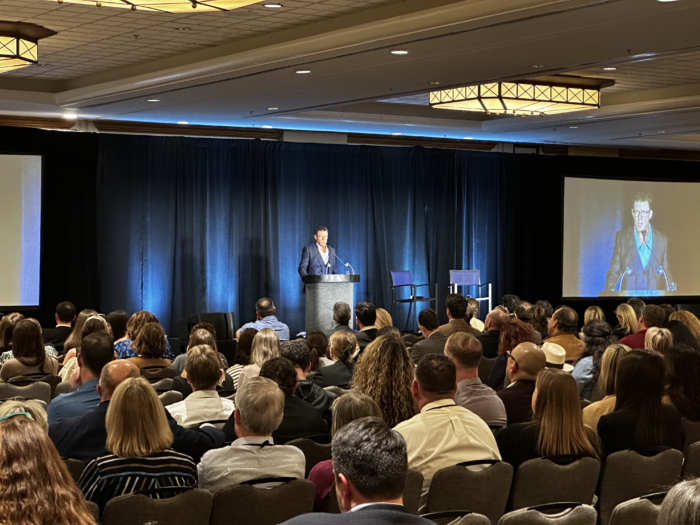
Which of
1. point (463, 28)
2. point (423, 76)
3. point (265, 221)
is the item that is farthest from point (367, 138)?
point (463, 28)

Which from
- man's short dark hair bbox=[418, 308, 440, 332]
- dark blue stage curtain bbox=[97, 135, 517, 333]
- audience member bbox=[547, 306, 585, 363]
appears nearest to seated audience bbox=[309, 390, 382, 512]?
audience member bbox=[547, 306, 585, 363]

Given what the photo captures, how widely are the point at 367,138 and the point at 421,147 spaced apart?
38.6 inches

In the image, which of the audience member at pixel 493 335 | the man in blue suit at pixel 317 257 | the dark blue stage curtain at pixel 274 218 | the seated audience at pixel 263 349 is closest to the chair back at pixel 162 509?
the seated audience at pixel 263 349

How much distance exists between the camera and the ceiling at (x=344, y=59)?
269 inches

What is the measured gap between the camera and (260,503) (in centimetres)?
329

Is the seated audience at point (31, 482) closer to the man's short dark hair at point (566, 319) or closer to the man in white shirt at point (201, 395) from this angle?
the man in white shirt at point (201, 395)

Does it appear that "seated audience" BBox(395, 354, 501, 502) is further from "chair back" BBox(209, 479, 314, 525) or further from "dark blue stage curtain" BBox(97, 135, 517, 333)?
"dark blue stage curtain" BBox(97, 135, 517, 333)

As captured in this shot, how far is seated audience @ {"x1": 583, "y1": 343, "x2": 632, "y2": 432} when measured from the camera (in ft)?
14.8

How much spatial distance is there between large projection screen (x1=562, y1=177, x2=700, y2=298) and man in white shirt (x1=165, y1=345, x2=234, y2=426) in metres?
11.5

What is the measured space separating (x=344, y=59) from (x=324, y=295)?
15.3 ft

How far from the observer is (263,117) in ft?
41.4

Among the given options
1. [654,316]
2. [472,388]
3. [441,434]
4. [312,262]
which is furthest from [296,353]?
[312,262]

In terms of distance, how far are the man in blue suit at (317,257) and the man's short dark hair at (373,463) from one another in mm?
10814

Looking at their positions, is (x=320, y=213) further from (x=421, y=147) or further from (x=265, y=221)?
(x=421, y=147)
